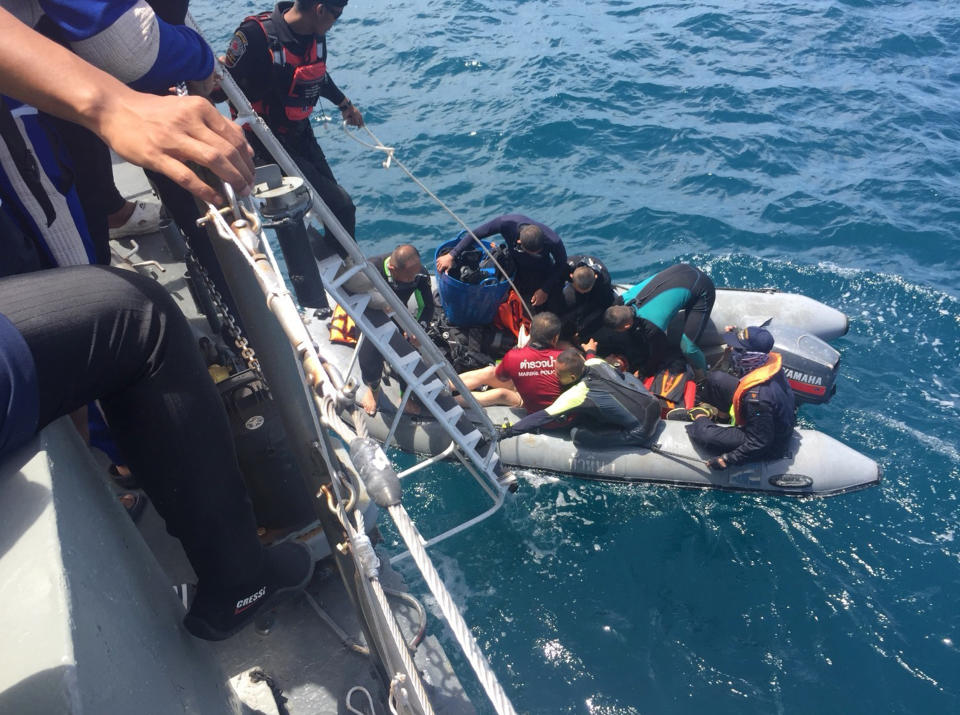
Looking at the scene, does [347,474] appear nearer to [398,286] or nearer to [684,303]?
[398,286]

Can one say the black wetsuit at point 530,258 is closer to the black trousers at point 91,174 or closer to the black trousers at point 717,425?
the black trousers at point 717,425

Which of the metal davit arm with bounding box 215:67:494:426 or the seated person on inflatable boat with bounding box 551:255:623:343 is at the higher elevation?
the metal davit arm with bounding box 215:67:494:426

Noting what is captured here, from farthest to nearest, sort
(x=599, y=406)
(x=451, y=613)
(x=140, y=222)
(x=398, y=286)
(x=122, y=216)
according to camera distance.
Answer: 1. (x=398, y=286)
2. (x=599, y=406)
3. (x=140, y=222)
4. (x=122, y=216)
5. (x=451, y=613)

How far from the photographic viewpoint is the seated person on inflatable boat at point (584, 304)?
6473 mm

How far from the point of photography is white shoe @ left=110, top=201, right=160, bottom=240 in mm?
4633

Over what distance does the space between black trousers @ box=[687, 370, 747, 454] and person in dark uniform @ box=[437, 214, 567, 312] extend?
182 centimetres

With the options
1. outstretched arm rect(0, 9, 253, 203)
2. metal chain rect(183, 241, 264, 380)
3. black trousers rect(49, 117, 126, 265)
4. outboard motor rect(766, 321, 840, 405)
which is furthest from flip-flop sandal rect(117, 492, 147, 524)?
outboard motor rect(766, 321, 840, 405)

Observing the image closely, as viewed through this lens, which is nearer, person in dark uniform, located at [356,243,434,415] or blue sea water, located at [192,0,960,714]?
blue sea water, located at [192,0,960,714]

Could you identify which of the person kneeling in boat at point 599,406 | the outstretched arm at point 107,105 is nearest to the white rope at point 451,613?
the outstretched arm at point 107,105

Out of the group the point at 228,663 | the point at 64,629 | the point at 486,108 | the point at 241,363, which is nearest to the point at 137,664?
the point at 64,629

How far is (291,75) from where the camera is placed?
5758mm

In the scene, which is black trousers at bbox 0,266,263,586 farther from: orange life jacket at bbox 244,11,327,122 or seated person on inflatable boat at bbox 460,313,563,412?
orange life jacket at bbox 244,11,327,122

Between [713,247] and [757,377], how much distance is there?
390cm

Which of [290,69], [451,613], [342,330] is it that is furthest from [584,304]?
[451,613]
